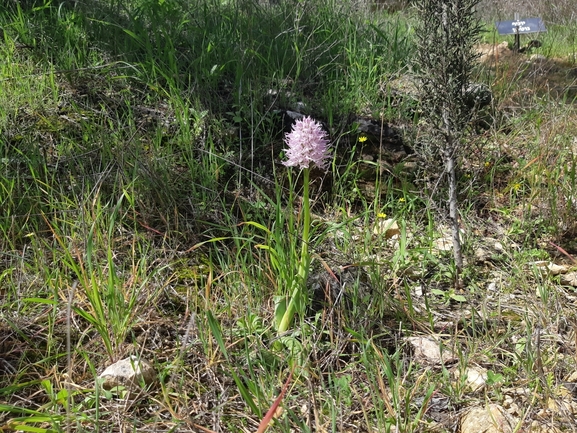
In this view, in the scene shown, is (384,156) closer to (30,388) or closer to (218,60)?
(218,60)

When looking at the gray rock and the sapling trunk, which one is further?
the sapling trunk

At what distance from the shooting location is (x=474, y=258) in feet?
7.38

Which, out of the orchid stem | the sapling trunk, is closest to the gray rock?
the orchid stem

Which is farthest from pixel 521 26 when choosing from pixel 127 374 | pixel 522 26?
pixel 127 374

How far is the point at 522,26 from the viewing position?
185 inches

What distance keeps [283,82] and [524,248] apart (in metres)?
1.65

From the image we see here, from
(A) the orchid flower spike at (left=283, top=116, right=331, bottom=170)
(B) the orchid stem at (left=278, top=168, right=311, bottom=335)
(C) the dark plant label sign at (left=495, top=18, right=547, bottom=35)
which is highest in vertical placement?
(A) the orchid flower spike at (left=283, top=116, right=331, bottom=170)

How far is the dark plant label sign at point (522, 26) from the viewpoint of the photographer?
4570 millimetres

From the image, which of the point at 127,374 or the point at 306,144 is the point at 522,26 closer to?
the point at 306,144

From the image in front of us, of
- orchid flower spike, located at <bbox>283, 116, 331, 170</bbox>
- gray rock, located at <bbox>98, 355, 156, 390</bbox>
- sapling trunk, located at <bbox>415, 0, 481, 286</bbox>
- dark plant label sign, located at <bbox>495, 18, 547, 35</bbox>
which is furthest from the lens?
dark plant label sign, located at <bbox>495, 18, 547, 35</bbox>

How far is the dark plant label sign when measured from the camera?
4.57 metres

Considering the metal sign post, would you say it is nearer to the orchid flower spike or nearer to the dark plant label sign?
the dark plant label sign

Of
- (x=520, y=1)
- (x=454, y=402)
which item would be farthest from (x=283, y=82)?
(x=520, y=1)

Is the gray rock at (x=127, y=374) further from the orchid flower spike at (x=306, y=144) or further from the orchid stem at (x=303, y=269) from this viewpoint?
the orchid flower spike at (x=306, y=144)
